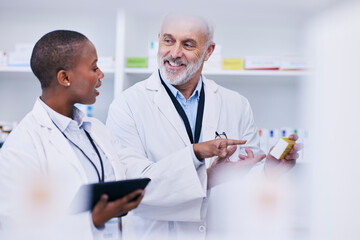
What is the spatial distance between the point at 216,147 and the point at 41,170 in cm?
41

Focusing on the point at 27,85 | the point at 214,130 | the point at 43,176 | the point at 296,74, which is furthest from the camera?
the point at 296,74

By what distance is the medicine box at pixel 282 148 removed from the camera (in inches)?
37.2

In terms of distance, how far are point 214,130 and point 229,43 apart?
0.81 meters

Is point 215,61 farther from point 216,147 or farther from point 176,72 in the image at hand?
point 216,147

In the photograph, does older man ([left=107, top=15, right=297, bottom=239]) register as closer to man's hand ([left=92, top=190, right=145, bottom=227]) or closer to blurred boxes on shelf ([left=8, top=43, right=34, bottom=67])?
man's hand ([left=92, top=190, right=145, bottom=227])

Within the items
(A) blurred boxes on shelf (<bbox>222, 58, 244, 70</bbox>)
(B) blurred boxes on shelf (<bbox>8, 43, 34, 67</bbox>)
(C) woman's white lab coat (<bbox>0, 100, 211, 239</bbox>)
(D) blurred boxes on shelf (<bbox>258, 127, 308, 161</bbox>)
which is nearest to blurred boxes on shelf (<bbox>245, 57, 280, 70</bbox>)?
(A) blurred boxes on shelf (<bbox>222, 58, 244, 70</bbox>)

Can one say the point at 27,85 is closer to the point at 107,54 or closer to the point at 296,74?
the point at 107,54

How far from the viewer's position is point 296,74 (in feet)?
5.77

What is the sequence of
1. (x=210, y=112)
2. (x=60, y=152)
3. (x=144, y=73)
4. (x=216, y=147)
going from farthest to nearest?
(x=144, y=73) < (x=210, y=112) < (x=216, y=147) < (x=60, y=152)

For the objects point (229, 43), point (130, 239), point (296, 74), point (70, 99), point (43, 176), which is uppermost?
point (229, 43)

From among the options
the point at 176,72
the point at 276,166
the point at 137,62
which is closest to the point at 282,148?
the point at 276,166

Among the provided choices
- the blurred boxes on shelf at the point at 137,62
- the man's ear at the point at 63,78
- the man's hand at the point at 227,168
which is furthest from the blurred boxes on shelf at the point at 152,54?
the man's ear at the point at 63,78

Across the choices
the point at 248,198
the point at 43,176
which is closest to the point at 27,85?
the point at 43,176

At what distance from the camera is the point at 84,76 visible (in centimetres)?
82
